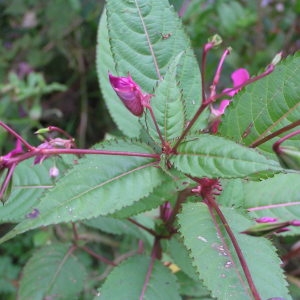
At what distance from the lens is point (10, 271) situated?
1446mm

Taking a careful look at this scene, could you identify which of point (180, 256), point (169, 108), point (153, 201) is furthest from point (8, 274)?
point (169, 108)

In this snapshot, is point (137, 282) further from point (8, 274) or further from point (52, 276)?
point (8, 274)

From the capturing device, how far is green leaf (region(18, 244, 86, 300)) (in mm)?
894

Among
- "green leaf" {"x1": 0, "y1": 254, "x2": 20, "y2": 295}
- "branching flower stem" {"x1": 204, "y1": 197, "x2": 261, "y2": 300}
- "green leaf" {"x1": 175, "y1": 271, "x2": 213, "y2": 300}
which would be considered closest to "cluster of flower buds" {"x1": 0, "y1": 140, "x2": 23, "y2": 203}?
"branching flower stem" {"x1": 204, "y1": 197, "x2": 261, "y2": 300}

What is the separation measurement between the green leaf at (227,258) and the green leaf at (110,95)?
0.82 ft

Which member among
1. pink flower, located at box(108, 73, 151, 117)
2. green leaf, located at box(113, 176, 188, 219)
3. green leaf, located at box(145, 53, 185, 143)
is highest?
pink flower, located at box(108, 73, 151, 117)

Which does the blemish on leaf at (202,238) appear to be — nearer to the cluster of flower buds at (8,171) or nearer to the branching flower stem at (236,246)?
the branching flower stem at (236,246)

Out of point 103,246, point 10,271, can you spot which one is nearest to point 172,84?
point 10,271

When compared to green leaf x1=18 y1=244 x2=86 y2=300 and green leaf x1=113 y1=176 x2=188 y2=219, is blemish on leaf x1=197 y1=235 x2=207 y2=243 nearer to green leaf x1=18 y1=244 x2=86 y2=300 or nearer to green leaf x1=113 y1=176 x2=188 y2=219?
green leaf x1=113 y1=176 x2=188 y2=219

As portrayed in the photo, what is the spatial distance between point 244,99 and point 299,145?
86 mm

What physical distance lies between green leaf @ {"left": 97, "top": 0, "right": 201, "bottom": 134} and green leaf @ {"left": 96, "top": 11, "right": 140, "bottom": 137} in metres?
0.16

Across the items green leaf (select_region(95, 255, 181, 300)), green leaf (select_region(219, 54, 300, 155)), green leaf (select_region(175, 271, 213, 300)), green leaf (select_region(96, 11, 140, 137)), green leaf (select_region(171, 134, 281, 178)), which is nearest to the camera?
green leaf (select_region(171, 134, 281, 178))

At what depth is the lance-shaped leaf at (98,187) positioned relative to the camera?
51 cm

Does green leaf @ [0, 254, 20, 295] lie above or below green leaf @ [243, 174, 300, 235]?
above
